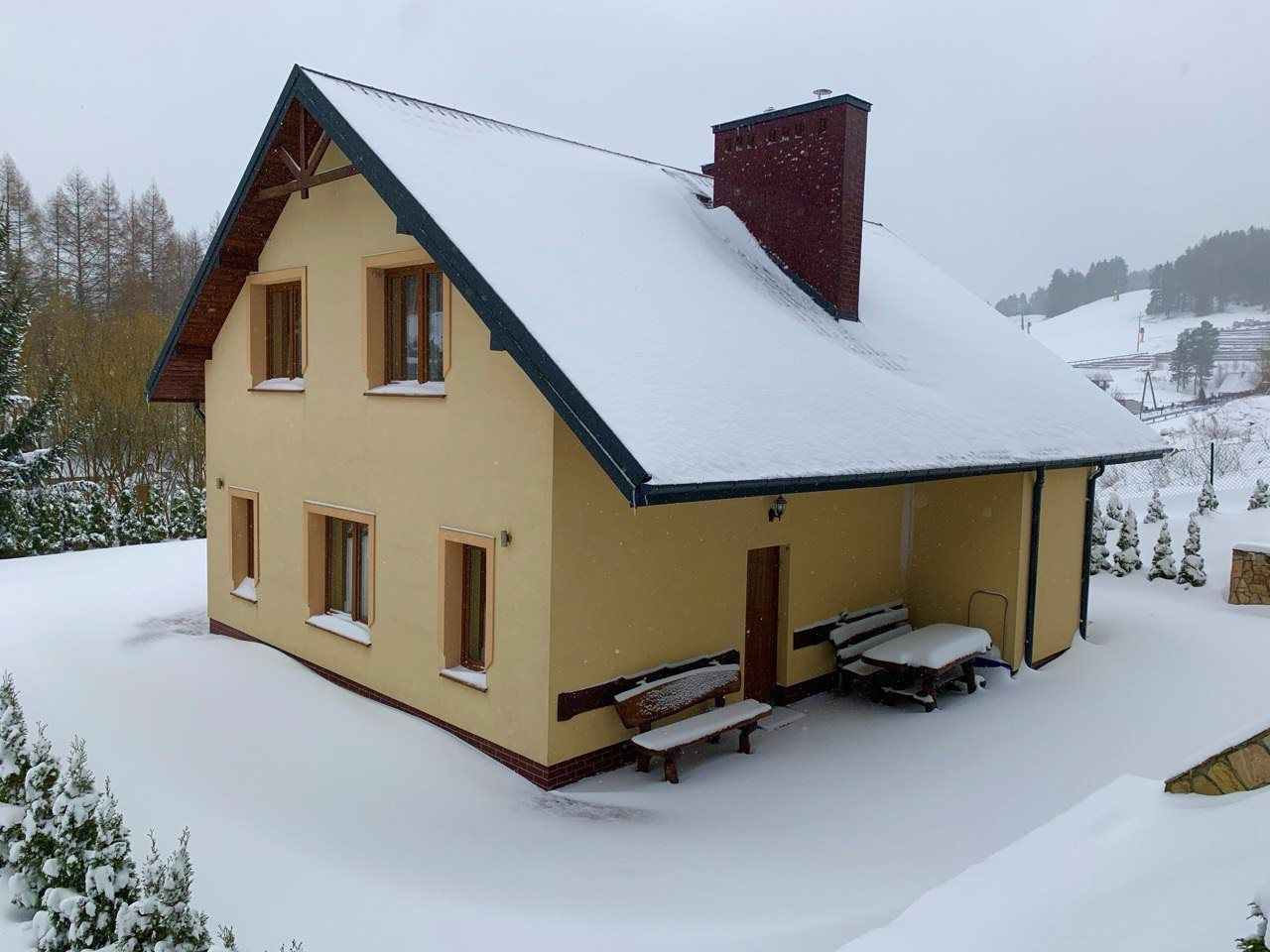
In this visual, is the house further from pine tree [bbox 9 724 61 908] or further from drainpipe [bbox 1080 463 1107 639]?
pine tree [bbox 9 724 61 908]

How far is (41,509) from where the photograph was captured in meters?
20.5

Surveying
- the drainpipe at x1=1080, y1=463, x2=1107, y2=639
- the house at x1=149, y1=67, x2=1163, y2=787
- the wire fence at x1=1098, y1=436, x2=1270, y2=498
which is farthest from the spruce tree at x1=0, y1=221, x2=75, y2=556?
the wire fence at x1=1098, y1=436, x2=1270, y2=498

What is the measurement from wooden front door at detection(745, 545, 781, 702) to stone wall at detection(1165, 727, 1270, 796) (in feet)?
17.2

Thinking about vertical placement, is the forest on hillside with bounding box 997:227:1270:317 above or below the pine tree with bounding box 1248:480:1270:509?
above

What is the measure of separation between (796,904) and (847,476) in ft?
11.9

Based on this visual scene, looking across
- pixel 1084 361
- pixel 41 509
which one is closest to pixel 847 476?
pixel 41 509

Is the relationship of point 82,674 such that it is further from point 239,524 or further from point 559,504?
point 559,504

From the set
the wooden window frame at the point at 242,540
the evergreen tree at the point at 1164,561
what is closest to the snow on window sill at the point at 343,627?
the wooden window frame at the point at 242,540

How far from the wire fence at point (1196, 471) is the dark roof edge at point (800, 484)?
17440mm

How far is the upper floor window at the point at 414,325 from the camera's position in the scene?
9.32 m

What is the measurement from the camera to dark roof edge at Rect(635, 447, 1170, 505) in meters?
6.52

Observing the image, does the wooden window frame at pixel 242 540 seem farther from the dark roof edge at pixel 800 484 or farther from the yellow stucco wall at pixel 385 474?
the dark roof edge at pixel 800 484

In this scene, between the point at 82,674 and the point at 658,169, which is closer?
the point at 82,674

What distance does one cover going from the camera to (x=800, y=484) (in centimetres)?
760
